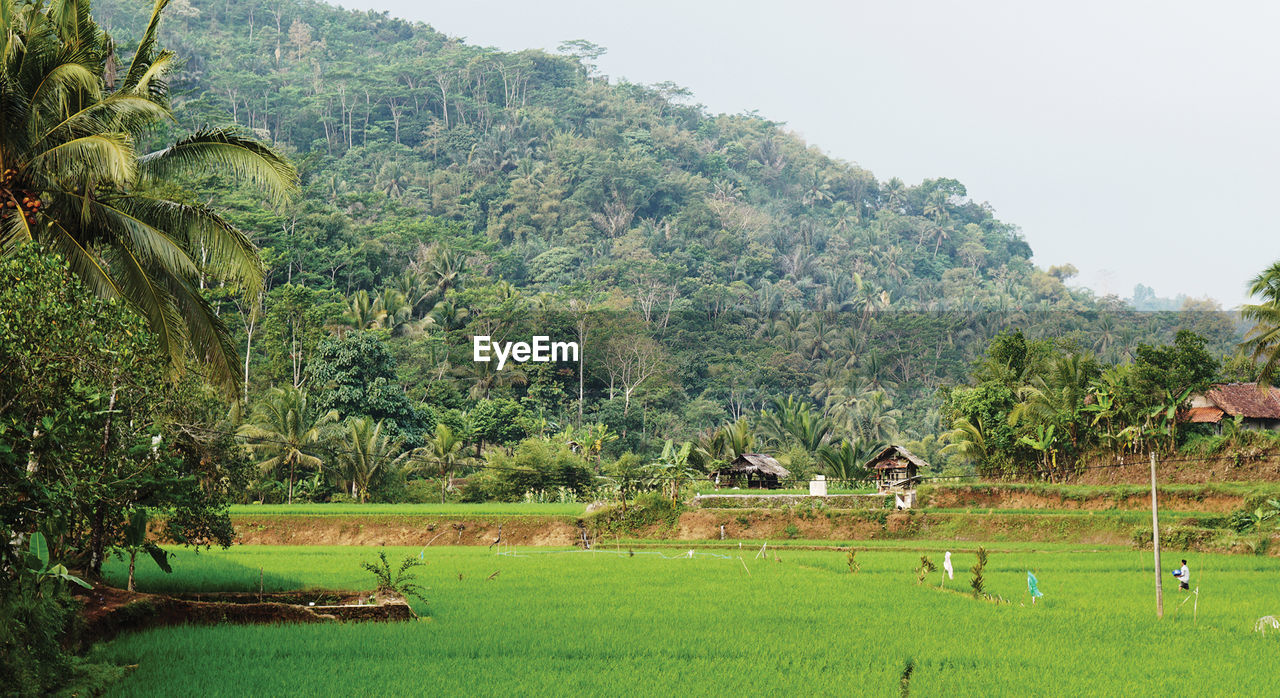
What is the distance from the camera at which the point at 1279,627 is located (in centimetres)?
1126

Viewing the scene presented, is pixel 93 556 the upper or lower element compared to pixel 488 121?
lower

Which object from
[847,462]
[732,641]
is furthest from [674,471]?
[732,641]

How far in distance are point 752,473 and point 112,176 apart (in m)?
27.4

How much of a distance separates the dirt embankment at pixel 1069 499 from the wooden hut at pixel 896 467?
9.74ft

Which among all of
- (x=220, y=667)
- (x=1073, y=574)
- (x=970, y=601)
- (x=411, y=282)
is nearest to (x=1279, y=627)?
(x=970, y=601)

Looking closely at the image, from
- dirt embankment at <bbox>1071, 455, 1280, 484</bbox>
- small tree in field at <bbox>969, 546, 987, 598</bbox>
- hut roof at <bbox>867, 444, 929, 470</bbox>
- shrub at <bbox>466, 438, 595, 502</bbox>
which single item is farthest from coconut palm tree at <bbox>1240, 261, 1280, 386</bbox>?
shrub at <bbox>466, 438, 595, 502</bbox>

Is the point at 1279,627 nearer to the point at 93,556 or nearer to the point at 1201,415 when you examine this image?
the point at 93,556

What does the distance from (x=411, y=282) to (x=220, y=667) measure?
1992 inches

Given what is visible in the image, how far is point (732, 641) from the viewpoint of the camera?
1063cm

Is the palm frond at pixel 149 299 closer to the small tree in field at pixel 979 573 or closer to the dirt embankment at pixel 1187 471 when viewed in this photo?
the small tree in field at pixel 979 573

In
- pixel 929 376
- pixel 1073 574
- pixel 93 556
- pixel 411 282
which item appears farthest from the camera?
pixel 929 376

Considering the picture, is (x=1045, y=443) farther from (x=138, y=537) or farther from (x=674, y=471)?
(x=138, y=537)

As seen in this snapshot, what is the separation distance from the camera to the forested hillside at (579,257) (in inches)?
1971

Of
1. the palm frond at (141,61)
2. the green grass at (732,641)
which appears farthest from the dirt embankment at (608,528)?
the palm frond at (141,61)
